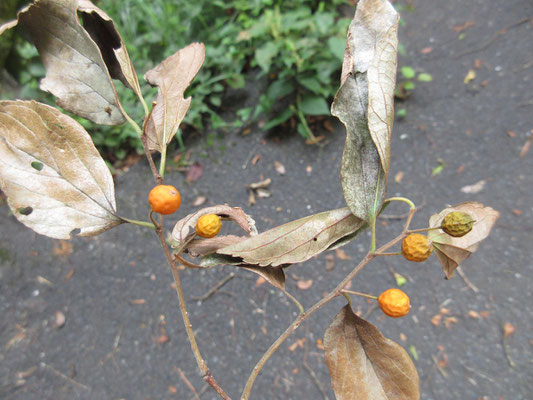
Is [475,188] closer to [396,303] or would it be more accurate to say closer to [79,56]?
[396,303]

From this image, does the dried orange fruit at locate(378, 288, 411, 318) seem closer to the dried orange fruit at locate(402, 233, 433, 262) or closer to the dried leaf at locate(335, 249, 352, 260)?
the dried orange fruit at locate(402, 233, 433, 262)

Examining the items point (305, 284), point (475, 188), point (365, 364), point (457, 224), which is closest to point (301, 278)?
point (305, 284)

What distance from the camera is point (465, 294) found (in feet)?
5.43

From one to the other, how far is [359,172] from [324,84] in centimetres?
177

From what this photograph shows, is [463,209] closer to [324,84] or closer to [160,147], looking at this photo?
[160,147]

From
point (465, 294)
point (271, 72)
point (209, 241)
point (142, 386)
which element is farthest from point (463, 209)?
point (271, 72)

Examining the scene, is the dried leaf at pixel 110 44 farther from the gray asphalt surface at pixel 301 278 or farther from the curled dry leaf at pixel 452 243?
the gray asphalt surface at pixel 301 278


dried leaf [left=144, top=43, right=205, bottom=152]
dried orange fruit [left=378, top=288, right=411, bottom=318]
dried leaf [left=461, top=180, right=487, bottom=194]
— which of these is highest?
dried leaf [left=144, top=43, right=205, bottom=152]

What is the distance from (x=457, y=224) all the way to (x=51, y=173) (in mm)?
488

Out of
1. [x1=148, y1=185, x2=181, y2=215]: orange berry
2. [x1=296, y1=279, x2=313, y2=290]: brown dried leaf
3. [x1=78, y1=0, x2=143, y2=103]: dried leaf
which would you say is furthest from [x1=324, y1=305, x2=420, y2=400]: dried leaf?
[x1=296, y1=279, x2=313, y2=290]: brown dried leaf

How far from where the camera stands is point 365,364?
1.73ft

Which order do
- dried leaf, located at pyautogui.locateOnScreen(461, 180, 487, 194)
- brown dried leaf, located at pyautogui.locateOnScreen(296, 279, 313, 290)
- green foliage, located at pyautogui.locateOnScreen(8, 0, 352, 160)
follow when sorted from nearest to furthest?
brown dried leaf, located at pyautogui.locateOnScreen(296, 279, 313, 290) < dried leaf, located at pyautogui.locateOnScreen(461, 180, 487, 194) < green foliage, located at pyautogui.locateOnScreen(8, 0, 352, 160)

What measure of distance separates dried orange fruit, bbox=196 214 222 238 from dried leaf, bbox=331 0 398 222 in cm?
17

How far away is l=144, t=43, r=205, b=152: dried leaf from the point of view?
1.68ft
